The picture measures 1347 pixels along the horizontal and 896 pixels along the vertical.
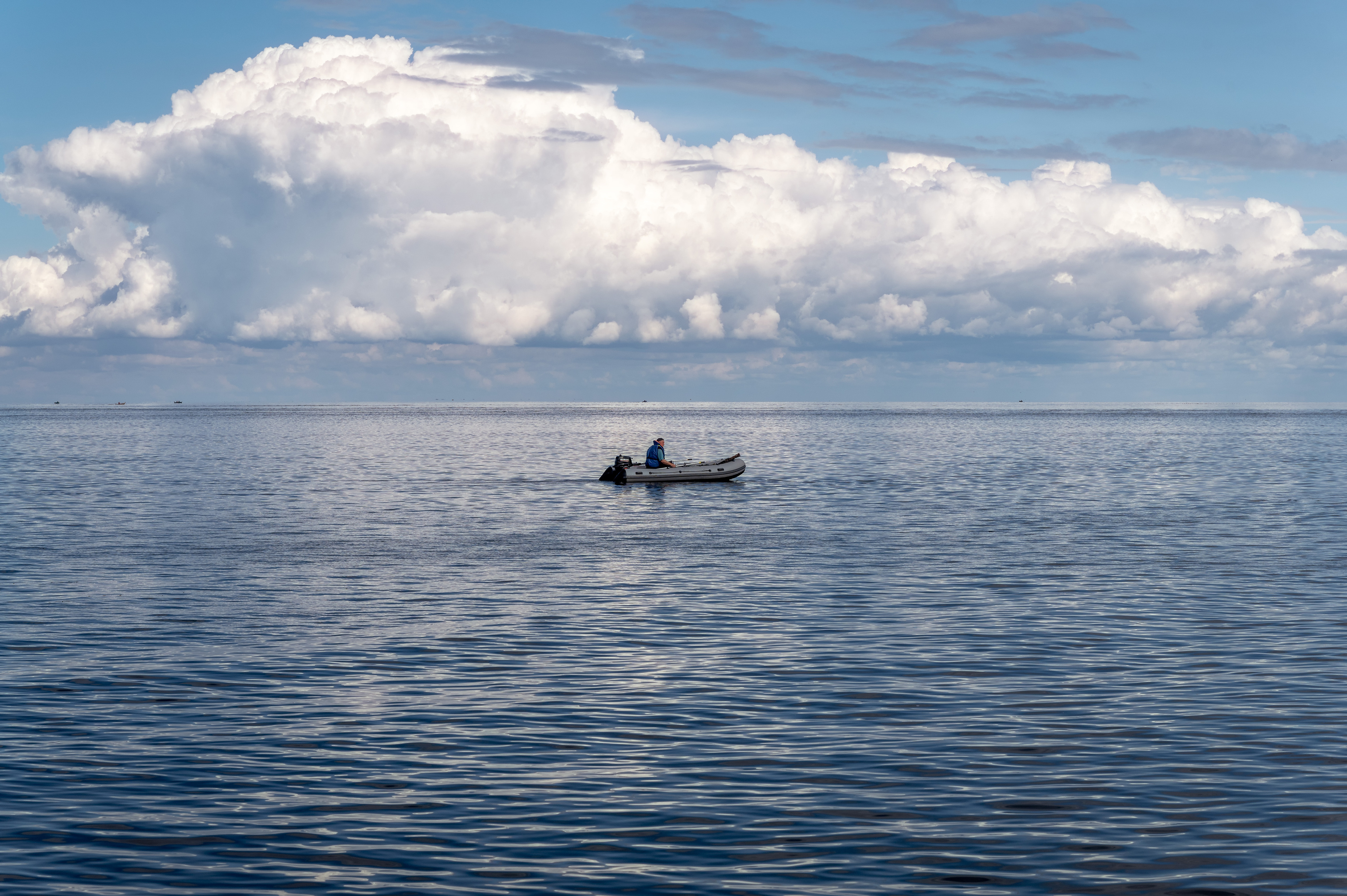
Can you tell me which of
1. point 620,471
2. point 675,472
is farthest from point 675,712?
point 675,472

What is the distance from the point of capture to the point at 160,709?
2070cm

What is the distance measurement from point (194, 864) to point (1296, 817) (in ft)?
42.3

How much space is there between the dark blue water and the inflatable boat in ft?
93.4

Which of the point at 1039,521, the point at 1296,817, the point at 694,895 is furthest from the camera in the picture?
the point at 1039,521

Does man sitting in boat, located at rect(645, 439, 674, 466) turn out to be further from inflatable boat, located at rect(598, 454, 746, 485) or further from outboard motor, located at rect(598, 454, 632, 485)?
outboard motor, located at rect(598, 454, 632, 485)

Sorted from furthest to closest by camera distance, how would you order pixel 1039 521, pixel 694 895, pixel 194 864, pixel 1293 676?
pixel 1039 521, pixel 1293 676, pixel 194 864, pixel 694 895

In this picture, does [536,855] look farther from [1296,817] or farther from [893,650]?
[893,650]

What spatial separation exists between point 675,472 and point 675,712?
58.9 m

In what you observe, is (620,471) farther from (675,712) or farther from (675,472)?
(675,712)

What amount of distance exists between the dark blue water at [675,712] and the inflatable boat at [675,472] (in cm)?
2846

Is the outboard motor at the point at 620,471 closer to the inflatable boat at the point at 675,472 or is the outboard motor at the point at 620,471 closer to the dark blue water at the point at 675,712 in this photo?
the inflatable boat at the point at 675,472

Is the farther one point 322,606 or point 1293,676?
point 322,606

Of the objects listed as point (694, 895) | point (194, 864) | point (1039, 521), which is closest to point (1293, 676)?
point (694, 895)

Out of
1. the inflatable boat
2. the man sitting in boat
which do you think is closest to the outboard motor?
the inflatable boat
